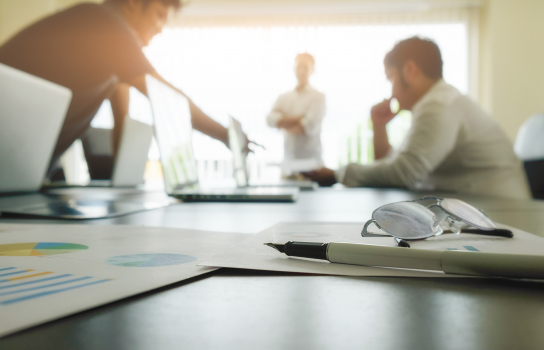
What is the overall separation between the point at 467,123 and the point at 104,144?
2052mm

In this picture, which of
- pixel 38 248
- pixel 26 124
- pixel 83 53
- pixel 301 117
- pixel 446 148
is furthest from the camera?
pixel 301 117

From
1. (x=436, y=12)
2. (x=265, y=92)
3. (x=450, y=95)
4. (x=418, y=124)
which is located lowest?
(x=418, y=124)

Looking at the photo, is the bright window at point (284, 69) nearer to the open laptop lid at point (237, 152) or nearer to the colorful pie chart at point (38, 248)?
the open laptop lid at point (237, 152)

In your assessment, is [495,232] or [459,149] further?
[459,149]

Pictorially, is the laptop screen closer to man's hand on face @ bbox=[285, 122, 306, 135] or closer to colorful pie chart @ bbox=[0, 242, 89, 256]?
colorful pie chart @ bbox=[0, 242, 89, 256]

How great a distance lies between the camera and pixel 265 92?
15.8ft

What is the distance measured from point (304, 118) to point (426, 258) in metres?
3.16

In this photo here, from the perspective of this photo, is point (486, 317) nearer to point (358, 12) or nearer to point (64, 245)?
point (64, 245)

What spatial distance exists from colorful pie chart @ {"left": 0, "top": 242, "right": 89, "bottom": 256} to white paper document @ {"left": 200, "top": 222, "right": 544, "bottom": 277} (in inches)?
4.9

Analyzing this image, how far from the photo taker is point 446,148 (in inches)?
57.4

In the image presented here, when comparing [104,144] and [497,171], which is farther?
[104,144]

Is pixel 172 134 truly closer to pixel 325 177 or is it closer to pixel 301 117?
pixel 325 177

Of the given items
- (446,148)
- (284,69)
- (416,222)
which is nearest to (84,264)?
(416,222)

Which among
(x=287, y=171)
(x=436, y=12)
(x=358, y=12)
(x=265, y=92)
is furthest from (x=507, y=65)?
(x=287, y=171)
